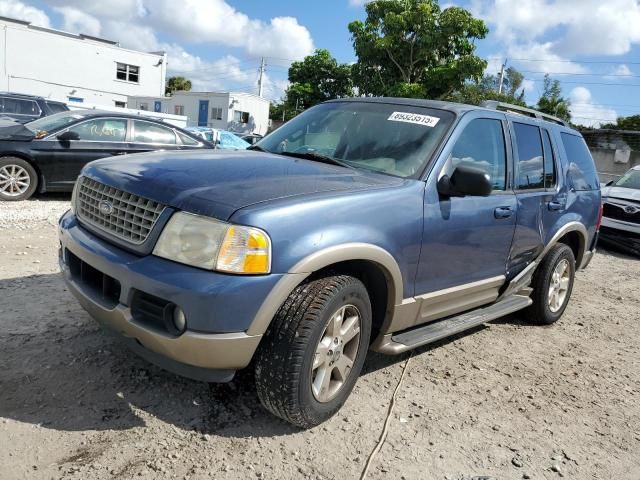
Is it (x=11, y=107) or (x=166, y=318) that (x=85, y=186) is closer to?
(x=166, y=318)

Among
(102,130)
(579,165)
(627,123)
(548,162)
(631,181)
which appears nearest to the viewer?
(548,162)

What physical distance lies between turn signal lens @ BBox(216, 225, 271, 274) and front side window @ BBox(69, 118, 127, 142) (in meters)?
6.83

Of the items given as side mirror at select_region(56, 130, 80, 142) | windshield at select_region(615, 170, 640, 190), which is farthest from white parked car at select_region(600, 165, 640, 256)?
side mirror at select_region(56, 130, 80, 142)

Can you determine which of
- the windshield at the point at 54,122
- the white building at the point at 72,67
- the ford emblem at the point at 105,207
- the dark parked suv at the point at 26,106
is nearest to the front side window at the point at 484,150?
the ford emblem at the point at 105,207

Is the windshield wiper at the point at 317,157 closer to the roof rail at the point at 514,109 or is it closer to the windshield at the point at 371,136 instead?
the windshield at the point at 371,136

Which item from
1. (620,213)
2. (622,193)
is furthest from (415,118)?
(622,193)

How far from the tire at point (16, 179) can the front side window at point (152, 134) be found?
1624 millimetres

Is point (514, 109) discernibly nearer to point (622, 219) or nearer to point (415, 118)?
point (415, 118)

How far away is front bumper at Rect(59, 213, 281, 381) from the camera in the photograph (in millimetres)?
2436

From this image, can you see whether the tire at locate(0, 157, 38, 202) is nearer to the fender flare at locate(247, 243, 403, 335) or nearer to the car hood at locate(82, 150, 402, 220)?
the car hood at locate(82, 150, 402, 220)

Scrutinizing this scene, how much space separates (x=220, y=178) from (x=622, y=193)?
9636mm

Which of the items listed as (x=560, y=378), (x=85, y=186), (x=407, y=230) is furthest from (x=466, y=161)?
(x=85, y=186)

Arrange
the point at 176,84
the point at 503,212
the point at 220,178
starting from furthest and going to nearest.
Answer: the point at 176,84, the point at 503,212, the point at 220,178

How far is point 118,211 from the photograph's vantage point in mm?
2871
